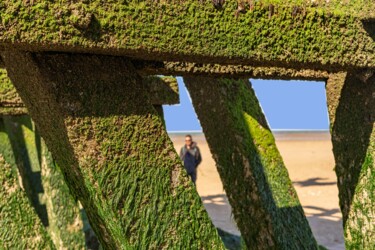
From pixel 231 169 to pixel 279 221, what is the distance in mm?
480

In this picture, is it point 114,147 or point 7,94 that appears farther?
point 7,94

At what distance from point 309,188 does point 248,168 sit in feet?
47.2

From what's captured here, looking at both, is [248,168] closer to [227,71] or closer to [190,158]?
[227,71]

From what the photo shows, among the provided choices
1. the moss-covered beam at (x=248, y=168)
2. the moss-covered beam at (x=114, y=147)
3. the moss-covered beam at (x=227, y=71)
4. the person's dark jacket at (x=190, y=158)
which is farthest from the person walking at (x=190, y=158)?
the moss-covered beam at (x=114, y=147)

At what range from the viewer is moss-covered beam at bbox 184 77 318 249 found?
479 centimetres

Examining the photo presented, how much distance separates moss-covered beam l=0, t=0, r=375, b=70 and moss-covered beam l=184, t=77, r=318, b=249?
164 centimetres

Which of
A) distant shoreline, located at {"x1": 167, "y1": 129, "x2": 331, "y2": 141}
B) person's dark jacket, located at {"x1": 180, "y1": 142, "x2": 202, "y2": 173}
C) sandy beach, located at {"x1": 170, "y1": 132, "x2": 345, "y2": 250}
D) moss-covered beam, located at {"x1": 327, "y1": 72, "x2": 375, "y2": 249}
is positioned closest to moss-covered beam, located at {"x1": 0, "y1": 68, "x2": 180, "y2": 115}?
sandy beach, located at {"x1": 170, "y1": 132, "x2": 345, "y2": 250}

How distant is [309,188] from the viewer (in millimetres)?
18922

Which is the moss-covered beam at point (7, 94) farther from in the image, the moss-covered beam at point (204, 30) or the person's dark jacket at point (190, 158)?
the person's dark jacket at point (190, 158)

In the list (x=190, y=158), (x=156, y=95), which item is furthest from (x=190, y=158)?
(x=156, y=95)

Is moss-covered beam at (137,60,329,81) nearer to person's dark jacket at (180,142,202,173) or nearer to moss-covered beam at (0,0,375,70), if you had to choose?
moss-covered beam at (0,0,375,70)

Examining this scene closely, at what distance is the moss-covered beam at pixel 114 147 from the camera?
2783mm

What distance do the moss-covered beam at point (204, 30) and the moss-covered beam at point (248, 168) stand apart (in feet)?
5.39

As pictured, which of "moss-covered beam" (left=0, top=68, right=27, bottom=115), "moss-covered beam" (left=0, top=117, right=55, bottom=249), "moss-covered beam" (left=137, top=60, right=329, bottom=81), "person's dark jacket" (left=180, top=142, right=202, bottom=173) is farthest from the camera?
"person's dark jacket" (left=180, top=142, right=202, bottom=173)
